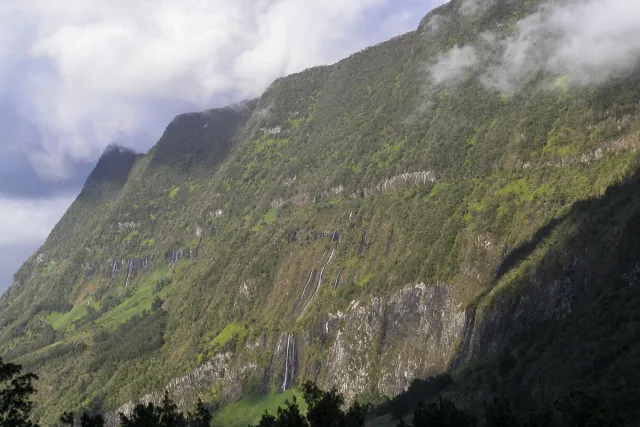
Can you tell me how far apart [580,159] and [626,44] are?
53.8 metres

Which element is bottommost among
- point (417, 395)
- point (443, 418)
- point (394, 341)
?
point (417, 395)

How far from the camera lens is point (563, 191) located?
162000 millimetres

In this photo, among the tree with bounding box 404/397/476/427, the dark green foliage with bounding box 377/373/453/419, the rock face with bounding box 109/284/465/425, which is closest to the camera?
the tree with bounding box 404/397/476/427

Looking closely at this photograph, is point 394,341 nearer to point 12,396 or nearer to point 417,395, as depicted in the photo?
point 417,395

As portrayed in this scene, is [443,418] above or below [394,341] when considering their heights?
below

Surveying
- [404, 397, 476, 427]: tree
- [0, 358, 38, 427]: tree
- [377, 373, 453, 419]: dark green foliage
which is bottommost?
[377, 373, 453, 419]: dark green foliage

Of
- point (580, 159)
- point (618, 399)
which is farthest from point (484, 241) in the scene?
point (618, 399)

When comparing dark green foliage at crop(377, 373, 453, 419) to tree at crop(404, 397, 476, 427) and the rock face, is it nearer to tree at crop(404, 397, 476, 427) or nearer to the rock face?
the rock face

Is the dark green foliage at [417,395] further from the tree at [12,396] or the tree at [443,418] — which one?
the tree at [12,396]

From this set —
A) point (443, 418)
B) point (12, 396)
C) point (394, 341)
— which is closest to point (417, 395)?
point (394, 341)

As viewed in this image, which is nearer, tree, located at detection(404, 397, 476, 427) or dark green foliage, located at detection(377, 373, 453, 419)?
tree, located at detection(404, 397, 476, 427)

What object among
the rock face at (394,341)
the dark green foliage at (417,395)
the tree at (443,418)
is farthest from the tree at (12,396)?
the rock face at (394,341)

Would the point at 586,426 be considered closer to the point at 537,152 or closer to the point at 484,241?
the point at 484,241

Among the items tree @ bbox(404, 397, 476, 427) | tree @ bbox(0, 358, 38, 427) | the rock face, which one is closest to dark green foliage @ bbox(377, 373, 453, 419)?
the rock face
